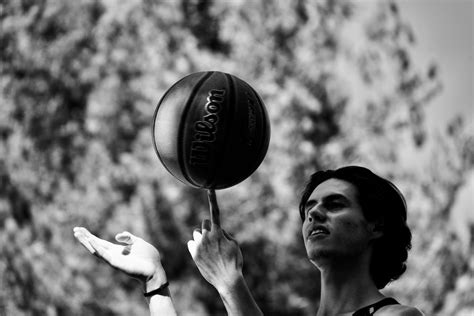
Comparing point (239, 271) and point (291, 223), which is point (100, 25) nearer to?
point (291, 223)

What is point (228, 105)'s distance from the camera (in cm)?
390

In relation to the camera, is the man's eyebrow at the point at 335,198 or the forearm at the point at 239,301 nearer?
the forearm at the point at 239,301

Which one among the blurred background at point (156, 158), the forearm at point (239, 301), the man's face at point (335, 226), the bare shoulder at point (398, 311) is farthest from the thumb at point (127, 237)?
the blurred background at point (156, 158)

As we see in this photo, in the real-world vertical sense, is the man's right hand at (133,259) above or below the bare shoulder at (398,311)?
above

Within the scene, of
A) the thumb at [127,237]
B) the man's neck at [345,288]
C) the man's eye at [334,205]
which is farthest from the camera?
the thumb at [127,237]

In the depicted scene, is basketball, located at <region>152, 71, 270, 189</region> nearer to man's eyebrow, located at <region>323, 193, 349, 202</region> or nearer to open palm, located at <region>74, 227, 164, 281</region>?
open palm, located at <region>74, 227, 164, 281</region>

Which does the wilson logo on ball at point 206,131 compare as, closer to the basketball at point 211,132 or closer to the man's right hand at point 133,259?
the basketball at point 211,132

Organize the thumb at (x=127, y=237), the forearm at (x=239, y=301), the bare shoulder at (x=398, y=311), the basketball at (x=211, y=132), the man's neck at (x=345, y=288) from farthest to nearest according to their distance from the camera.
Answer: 1. the basketball at (x=211, y=132)
2. the thumb at (x=127, y=237)
3. the man's neck at (x=345, y=288)
4. the forearm at (x=239, y=301)
5. the bare shoulder at (x=398, y=311)

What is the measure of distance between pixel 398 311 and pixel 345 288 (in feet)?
0.97

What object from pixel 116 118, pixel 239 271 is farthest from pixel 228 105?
pixel 116 118

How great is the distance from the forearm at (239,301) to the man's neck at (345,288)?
0.29 metres

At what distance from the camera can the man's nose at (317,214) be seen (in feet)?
10.3

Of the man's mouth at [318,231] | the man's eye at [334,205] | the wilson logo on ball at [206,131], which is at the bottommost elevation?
the man's mouth at [318,231]

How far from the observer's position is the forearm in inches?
116
